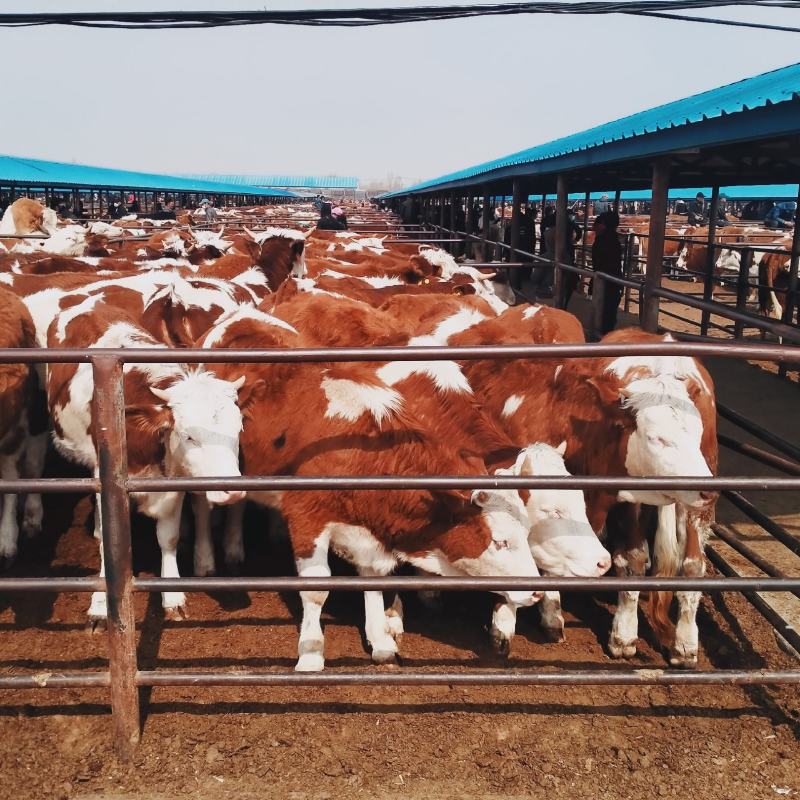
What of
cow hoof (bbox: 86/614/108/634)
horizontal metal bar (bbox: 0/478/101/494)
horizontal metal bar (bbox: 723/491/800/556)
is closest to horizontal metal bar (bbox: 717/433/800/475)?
horizontal metal bar (bbox: 723/491/800/556)

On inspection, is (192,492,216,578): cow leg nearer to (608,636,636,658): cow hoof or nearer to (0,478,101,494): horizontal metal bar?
(0,478,101,494): horizontal metal bar

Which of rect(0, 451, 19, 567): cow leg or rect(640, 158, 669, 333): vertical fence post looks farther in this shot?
rect(640, 158, 669, 333): vertical fence post

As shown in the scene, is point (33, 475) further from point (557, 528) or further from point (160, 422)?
point (557, 528)

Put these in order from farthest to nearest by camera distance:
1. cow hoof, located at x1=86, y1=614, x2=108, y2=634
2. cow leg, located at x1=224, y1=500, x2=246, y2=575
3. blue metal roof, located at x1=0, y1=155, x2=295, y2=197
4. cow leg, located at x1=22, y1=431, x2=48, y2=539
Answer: blue metal roof, located at x1=0, y1=155, x2=295, y2=197
cow leg, located at x1=22, y1=431, x2=48, y2=539
cow leg, located at x1=224, y1=500, x2=246, y2=575
cow hoof, located at x1=86, y1=614, x2=108, y2=634

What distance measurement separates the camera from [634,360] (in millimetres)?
4215

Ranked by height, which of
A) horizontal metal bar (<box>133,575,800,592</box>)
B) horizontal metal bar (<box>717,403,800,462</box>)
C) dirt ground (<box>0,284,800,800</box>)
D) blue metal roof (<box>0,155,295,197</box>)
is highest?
blue metal roof (<box>0,155,295,197</box>)

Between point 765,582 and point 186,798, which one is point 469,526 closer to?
point 765,582

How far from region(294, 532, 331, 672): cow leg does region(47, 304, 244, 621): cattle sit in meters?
0.49

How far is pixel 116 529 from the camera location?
2.76 m

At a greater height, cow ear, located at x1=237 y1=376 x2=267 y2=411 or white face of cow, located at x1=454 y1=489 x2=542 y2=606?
cow ear, located at x1=237 y1=376 x2=267 y2=411

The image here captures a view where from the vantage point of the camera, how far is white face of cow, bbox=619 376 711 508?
3.61m

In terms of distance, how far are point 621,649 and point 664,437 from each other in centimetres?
111

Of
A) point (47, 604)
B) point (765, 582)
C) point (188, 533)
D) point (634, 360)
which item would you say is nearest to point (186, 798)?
point (47, 604)

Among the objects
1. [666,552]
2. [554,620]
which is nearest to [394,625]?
[554,620]
